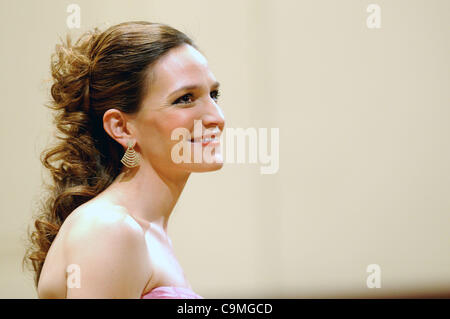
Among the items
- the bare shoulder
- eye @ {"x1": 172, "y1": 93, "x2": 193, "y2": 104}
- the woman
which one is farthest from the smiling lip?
the bare shoulder

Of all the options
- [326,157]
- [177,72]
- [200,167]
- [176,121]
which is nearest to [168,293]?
[200,167]

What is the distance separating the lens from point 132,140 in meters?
1.65

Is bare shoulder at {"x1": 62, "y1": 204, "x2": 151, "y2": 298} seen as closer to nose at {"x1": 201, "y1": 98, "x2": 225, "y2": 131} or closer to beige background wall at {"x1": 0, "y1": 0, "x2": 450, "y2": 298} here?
nose at {"x1": 201, "y1": 98, "x2": 225, "y2": 131}

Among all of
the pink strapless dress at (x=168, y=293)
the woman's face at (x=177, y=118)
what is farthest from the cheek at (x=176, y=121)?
the pink strapless dress at (x=168, y=293)

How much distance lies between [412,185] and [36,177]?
2.14 meters

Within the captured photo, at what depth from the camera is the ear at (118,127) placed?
1649mm

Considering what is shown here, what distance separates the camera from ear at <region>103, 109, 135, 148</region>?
165cm

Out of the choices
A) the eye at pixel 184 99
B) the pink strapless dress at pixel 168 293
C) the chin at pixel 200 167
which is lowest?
the pink strapless dress at pixel 168 293

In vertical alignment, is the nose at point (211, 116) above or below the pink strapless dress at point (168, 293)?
above

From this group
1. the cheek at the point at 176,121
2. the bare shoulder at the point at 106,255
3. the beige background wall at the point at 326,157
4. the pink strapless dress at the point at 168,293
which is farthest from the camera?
the beige background wall at the point at 326,157

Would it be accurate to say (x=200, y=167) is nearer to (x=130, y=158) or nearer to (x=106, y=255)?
(x=130, y=158)

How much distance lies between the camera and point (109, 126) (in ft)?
5.43

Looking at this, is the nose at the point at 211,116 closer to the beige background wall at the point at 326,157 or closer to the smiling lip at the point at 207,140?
the smiling lip at the point at 207,140

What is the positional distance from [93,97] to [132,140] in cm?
19
